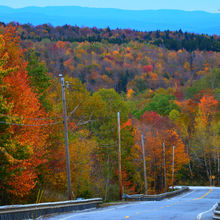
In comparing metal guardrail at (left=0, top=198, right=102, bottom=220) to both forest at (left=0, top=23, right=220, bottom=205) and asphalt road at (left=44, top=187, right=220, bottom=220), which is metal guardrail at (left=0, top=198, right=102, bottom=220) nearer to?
asphalt road at (left=44, top=187, right=220, bottom=220)

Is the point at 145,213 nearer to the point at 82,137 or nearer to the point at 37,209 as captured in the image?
the point at 37,209

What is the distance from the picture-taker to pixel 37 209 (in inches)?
669

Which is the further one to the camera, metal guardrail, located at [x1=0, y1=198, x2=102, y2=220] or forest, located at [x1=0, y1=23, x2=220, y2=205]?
forest, located at [x1=0, y1=23, x2=220, y2=205]

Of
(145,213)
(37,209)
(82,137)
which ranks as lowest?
(145,213)

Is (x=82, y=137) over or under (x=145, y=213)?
over

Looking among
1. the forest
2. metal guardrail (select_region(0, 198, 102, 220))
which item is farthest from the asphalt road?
the forest

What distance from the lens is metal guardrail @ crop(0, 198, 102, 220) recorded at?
14.6 metres

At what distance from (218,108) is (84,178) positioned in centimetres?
7006

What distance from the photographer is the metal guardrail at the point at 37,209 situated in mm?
14625

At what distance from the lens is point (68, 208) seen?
67.3ft

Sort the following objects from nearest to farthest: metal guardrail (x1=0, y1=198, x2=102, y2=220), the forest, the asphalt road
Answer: metal guardrail (x1=0, y1=198, x2=102, y2=220), the asphalt road, the forest

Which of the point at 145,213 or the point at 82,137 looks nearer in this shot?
the point at 145,213

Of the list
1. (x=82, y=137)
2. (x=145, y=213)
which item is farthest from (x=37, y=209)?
(x=82, y=137)

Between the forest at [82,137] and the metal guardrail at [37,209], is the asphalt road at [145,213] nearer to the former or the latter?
the metal guardrail at [37,209]
